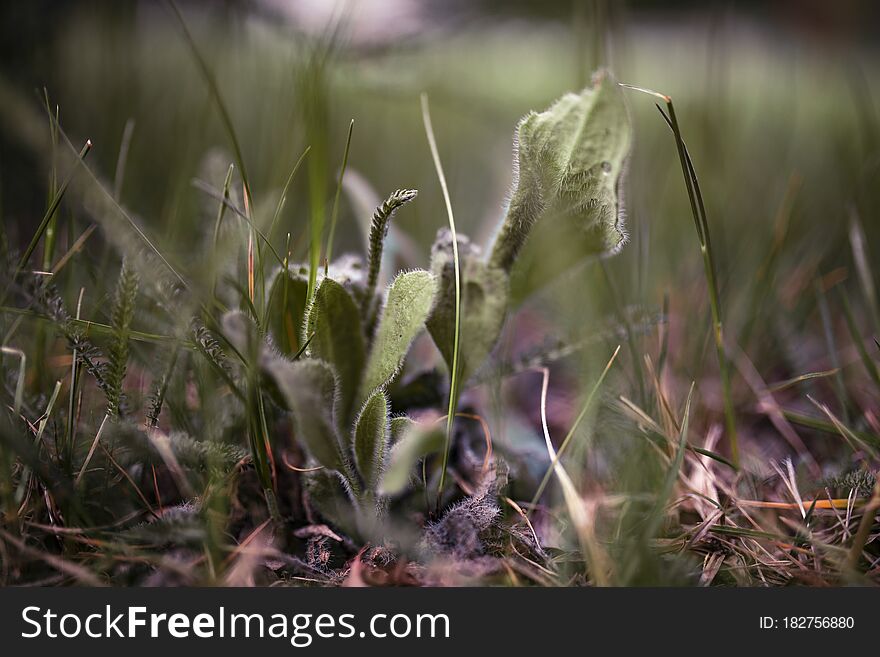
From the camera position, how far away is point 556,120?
2.35 feet

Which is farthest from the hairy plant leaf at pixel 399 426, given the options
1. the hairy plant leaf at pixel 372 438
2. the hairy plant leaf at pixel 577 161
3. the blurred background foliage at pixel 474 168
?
the hairy plant leaf at pixel 577 161

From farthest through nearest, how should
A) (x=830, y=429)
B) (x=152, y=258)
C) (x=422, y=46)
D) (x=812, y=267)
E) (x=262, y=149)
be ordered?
(x=422, y=46) → (x=262, y=149) → (x=812, y=267) → (x=830, y=429) → (x=152, y=258)

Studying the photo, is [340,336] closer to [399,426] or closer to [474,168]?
[399,426]

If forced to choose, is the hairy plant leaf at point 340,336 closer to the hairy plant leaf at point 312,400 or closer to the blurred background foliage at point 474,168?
the hairy plant leaf at point 312,400

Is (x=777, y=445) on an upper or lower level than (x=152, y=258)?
lower

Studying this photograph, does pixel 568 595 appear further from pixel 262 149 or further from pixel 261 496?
pixel 262 149

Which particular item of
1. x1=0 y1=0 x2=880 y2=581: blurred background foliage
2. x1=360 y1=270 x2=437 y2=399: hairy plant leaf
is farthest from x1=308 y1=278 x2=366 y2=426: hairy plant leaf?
x1=0 y1=0 x2=880 y2=581: blurred background foliage

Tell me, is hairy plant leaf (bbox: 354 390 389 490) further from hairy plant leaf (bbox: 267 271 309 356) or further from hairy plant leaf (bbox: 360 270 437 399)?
hairy plant leaf (bbox: 267 271 309 356)

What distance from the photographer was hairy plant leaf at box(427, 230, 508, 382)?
29.4 inches

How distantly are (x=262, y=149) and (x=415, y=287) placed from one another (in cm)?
75

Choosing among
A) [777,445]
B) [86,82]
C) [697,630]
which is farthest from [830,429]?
[86,82]

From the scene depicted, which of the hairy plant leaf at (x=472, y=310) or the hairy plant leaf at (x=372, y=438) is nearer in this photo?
the hairy plant leaf at (x=372, y=438)

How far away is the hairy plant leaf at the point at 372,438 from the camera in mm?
640

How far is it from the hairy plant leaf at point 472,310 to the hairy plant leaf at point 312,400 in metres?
0.14
